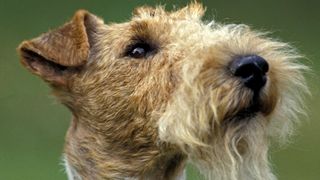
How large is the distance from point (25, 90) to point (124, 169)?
605 centimetres

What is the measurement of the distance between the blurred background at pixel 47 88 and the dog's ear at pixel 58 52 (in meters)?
2.89

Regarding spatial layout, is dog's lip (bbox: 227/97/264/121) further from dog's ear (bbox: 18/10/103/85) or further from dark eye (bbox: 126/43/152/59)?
dog's ear (bbox: 18/10/103/85)

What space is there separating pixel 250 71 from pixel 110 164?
983 millimetres

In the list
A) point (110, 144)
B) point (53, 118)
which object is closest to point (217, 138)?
point (110, 144)

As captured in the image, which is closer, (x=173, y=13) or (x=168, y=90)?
(x=168, y=90)

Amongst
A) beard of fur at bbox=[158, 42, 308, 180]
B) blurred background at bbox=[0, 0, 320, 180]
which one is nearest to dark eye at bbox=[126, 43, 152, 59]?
beard of fur at bbox=[158, 42, 308, 180]

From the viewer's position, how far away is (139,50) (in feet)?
18.0

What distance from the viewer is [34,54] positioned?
5688 millimetres

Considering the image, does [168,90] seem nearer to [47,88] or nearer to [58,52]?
[58,52]

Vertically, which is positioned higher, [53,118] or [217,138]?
[53,118]

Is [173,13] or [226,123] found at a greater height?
[173,13]

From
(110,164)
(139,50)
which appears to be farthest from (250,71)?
(110,164)

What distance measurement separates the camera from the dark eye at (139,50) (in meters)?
5.47

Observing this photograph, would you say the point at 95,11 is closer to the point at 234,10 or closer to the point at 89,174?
the point at 234,10
